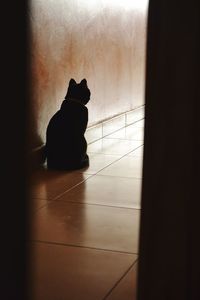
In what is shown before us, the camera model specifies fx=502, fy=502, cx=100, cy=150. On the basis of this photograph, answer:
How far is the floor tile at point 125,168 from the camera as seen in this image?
2838 millimetres

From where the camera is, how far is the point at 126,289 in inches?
55.5

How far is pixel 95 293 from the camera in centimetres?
138

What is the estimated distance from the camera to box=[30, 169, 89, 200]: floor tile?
7.90 ft

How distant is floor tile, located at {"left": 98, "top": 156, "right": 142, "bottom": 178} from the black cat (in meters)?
0.17

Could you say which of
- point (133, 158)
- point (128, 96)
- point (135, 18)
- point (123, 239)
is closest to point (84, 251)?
point (123, 239)

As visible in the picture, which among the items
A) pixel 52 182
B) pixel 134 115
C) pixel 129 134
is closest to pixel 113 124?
pixel 129 134

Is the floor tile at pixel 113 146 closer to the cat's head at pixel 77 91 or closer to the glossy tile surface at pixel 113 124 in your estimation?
the glossy tile surface at pixel 113 124

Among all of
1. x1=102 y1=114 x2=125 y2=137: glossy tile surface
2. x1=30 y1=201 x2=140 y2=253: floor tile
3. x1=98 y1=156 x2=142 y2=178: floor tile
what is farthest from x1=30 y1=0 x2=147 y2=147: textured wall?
x1=30 y1=201 x2=140 y2=253: floor tile

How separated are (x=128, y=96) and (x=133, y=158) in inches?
67.7

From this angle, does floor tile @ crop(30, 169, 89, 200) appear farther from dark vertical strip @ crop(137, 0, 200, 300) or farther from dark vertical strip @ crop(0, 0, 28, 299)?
dark vertical strip @ crop(0, 0, 28, 299)

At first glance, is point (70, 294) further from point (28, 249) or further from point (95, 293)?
point (28, 249)

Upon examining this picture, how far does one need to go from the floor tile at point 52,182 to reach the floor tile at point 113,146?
0.70m

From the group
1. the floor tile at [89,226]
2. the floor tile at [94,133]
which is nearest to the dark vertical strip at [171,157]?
the floor tile at [89,226]

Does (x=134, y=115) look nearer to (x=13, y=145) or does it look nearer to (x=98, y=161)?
(x=98, y=161)
